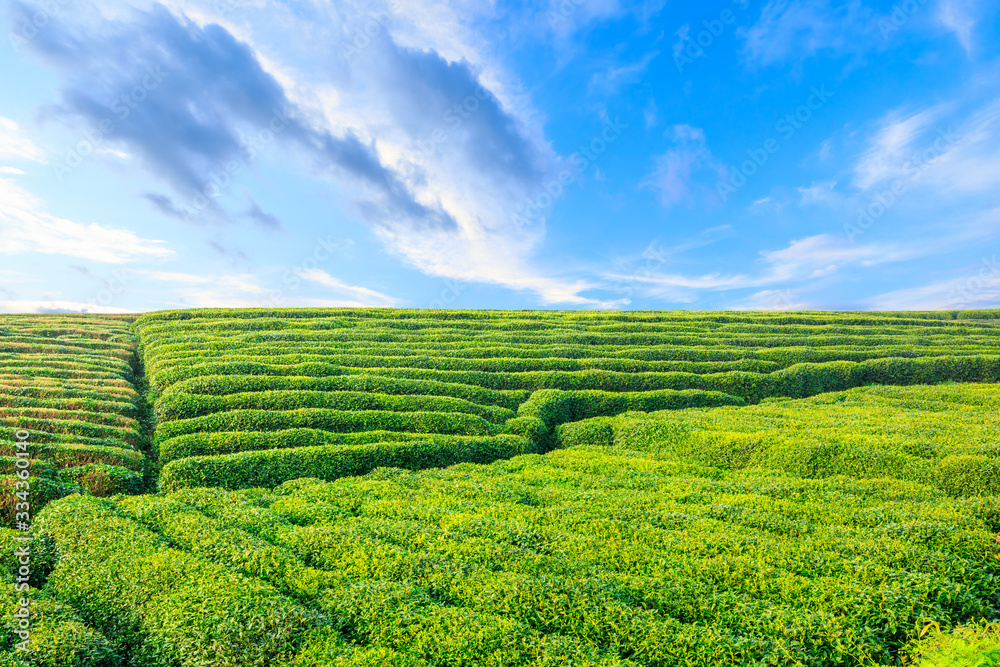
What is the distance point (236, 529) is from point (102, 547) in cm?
252

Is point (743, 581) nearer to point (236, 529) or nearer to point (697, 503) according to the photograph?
point (697, 503)

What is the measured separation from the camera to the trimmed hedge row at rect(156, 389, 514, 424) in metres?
21.9

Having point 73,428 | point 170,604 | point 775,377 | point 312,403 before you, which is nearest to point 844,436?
point 775,377

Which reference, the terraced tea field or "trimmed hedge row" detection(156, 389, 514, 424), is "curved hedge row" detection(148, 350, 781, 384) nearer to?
the terraced tea field

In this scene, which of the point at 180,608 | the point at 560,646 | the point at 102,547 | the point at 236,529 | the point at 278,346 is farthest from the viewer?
the point at 278,346

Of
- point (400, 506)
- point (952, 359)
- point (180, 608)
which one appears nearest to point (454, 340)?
point (400, 506)

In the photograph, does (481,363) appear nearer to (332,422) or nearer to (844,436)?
(332,422)

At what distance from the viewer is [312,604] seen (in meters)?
8.87

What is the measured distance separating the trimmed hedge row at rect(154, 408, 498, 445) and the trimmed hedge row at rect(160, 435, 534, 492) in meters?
1.59

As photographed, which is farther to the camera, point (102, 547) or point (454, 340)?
point (454, 340)

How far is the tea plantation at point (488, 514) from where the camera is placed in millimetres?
7973

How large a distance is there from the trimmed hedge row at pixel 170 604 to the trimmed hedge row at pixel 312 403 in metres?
11.0

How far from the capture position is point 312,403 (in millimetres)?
22750

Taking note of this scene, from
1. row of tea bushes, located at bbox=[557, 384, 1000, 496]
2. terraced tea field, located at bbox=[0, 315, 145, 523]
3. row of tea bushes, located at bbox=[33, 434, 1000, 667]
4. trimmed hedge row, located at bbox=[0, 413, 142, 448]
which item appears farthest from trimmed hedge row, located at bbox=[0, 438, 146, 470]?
row of tea bushes, located at bbox=[557, 384, 1000, 496]
